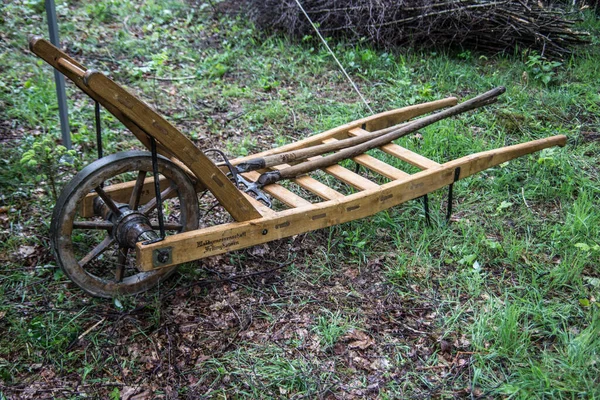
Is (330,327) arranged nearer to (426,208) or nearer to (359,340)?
(359,340)

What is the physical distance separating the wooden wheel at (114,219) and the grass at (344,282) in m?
0.17

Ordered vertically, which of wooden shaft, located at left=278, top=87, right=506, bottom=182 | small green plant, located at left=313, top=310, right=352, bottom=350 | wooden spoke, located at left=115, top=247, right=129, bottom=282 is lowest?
small green plant, located at left=313, top=310, right=352, bottom=350

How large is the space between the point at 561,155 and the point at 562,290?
5.96 ft

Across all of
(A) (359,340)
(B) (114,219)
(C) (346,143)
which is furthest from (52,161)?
(A) (359,340)

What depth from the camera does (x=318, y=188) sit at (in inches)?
158

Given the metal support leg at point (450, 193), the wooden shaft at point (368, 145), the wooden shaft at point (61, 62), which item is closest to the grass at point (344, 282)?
the metal support leg at point (450, 193)

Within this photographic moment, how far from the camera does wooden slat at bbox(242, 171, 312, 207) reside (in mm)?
3784

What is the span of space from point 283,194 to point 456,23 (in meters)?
4.31

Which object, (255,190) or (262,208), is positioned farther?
(255,190)

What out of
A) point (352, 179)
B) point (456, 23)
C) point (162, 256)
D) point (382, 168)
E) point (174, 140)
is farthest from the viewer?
point (456, 23)

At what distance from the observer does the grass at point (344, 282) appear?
3150mm

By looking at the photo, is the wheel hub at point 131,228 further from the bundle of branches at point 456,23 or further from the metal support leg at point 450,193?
the bundle of branches at point 456,23

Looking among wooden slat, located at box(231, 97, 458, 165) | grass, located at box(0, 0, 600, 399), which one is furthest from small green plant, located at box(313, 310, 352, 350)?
wooden slat, located at box(231, 97, 458, 165)

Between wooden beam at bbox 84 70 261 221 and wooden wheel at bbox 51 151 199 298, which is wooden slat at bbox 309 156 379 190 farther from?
wooden wheel at bbox 51 151 199 298
